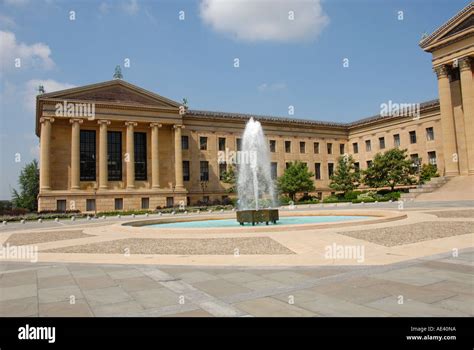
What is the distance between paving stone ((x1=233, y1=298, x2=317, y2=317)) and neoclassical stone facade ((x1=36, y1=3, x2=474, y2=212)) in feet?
155

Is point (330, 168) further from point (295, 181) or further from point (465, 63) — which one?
point (465, 63)

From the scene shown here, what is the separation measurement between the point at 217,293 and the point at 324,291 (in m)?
1.91

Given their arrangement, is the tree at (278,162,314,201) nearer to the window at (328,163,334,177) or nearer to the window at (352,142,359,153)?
the window at (328,163,334,177)

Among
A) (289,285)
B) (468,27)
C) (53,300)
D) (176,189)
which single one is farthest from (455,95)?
(53,300)

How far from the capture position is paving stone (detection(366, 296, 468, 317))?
486 centimetres

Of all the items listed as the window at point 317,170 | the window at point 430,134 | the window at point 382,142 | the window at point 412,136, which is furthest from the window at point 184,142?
the window at point 430,134

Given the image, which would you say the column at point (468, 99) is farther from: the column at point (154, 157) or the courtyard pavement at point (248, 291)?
the courtyard pavement at point (248, 291)

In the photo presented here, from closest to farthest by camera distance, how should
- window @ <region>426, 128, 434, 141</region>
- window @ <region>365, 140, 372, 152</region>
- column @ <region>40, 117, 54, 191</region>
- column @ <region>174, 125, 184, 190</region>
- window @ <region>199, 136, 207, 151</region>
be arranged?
column @ <region>40, 117, 54, 191</region>, column @ <region>174, 125, 184, 190</region>, window @ <region>426, 128, 434, 141</region>, window @ <region>199, 136, 207, 151</region>, window @ <region>365, 140, 372, 152</region>

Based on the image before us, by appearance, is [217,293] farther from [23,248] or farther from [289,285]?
[23,248]

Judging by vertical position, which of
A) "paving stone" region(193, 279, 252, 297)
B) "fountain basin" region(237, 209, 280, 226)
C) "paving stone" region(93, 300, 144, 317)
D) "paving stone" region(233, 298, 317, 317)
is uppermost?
"fountain basin" region(237, 209, 280, 226)

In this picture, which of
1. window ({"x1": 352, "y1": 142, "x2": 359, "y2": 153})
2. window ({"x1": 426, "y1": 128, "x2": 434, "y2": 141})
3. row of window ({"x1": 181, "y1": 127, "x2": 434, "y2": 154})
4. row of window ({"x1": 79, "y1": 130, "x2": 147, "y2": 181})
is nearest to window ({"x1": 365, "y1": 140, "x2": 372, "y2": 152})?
row of window ({"x1": 181, "y1": 127, "x2": 434, "y2": 154})

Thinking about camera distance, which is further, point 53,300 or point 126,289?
point 126,289

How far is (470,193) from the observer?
3850cm
